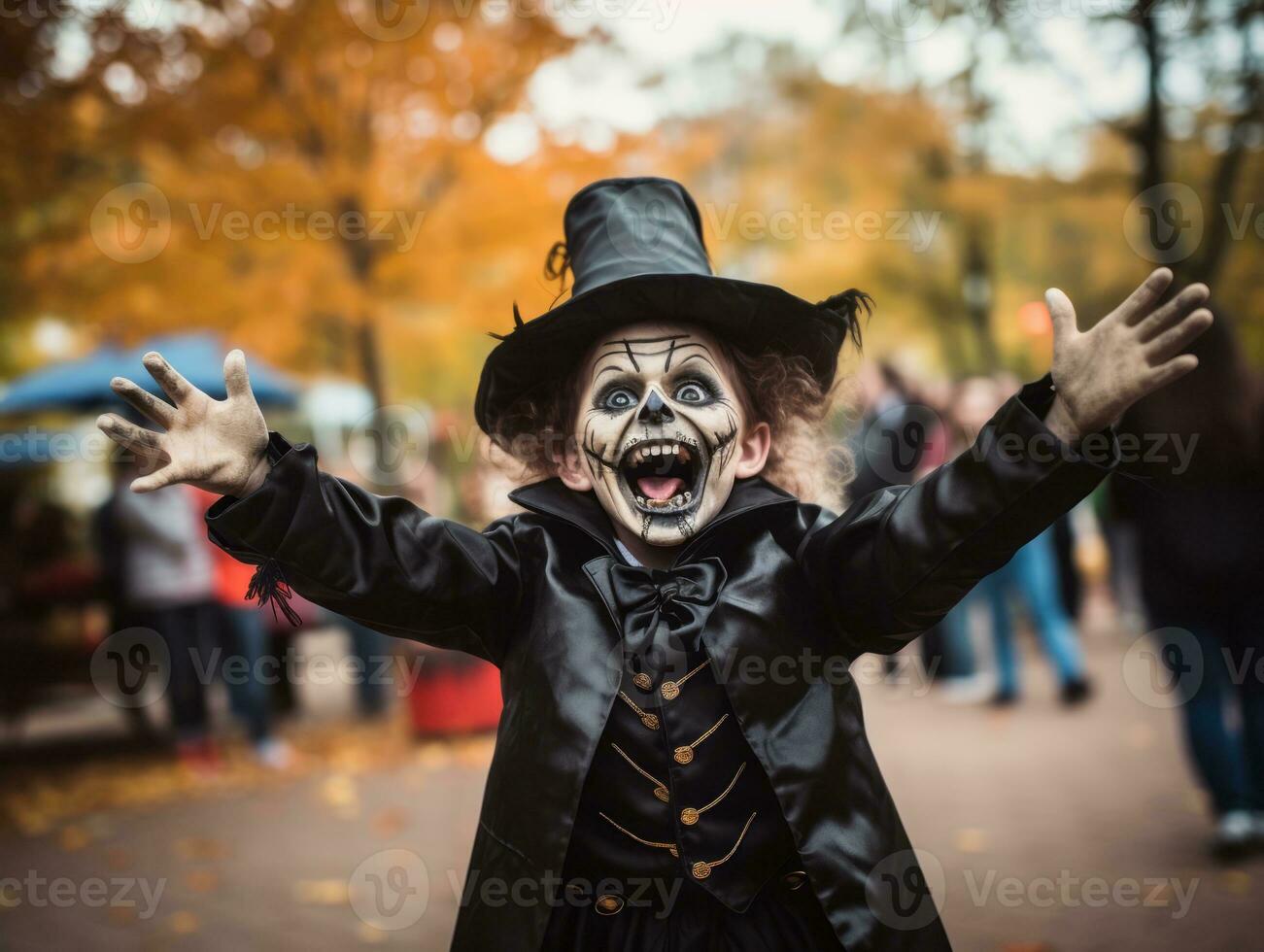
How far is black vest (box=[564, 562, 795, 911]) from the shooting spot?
215 centimetres

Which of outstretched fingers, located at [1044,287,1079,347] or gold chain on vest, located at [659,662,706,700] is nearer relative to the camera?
outstretched fingers, located at [1044,287,1079,347]

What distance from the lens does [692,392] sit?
7.84 feet

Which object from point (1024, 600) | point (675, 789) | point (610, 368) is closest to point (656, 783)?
point (675, 789)

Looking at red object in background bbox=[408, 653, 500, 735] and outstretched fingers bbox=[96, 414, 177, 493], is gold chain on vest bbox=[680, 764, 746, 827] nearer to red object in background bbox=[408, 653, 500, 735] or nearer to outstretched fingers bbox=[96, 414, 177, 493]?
outstretched fingers bbox=[96, 414, 177, 493]

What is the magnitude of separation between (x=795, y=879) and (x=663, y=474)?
2.80ft

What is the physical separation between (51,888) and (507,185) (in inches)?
189

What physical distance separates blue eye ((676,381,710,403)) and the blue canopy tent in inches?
257


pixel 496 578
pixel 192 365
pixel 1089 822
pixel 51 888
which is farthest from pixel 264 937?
pixel 192 365

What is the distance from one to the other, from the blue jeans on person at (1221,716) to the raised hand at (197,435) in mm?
3788

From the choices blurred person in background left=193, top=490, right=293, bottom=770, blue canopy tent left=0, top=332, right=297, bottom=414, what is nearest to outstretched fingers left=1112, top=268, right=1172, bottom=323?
blurred person in background left=193, top=490, right=293, bottom=770

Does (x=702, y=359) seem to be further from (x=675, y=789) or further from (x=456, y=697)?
(x=456, y=697)

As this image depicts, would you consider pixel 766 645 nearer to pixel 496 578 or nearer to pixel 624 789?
pixel 624 789

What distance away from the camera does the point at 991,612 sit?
23.8 feet

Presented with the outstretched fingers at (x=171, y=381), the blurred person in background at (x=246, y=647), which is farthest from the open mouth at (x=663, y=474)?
the blurred person in background at (x=246, y=647)
